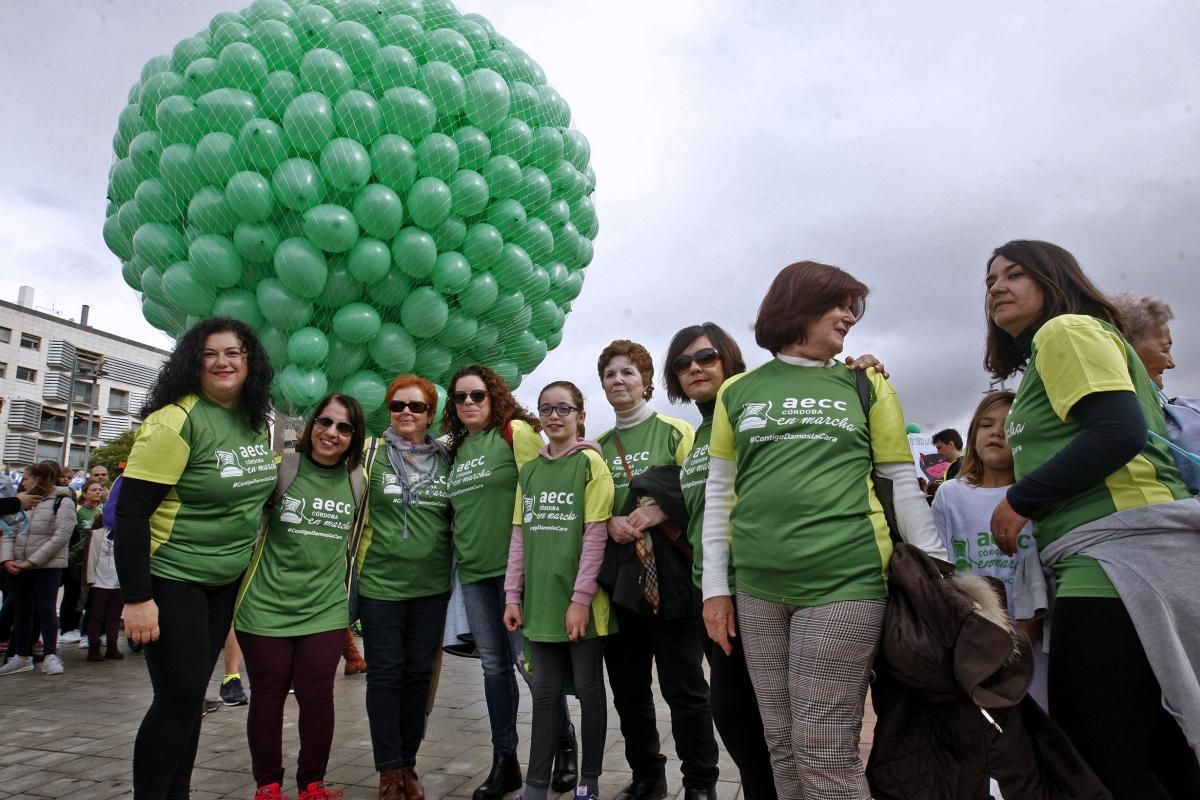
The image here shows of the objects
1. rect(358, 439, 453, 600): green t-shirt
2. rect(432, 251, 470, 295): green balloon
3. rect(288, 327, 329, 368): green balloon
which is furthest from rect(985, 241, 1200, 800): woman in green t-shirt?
rect(288, 327, 329, 368): green balloon

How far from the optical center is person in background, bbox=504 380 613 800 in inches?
110

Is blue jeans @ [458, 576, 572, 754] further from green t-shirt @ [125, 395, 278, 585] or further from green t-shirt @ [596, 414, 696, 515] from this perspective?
green t-shirt @ [125, 395, 278, 585]

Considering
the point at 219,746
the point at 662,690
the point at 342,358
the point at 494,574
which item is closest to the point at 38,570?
the point at 342,358

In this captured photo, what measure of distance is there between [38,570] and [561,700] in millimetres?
5790

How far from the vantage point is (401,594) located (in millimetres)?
3145

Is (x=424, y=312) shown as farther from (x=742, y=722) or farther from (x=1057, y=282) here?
(x=1057, y=282)

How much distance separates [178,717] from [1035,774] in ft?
8.25

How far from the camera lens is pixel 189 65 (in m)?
4.95

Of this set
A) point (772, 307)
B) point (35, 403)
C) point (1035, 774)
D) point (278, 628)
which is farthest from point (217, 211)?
point (35, 403)

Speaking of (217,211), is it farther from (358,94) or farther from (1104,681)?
(1104,681)

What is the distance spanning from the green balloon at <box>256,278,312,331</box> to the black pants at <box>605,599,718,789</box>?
10.00 feet

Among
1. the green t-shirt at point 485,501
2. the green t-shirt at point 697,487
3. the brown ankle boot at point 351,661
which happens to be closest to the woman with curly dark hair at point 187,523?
the green t-shirt at point 485,501

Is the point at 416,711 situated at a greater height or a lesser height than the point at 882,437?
lesser

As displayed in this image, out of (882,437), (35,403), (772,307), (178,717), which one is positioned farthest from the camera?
(35,403)
